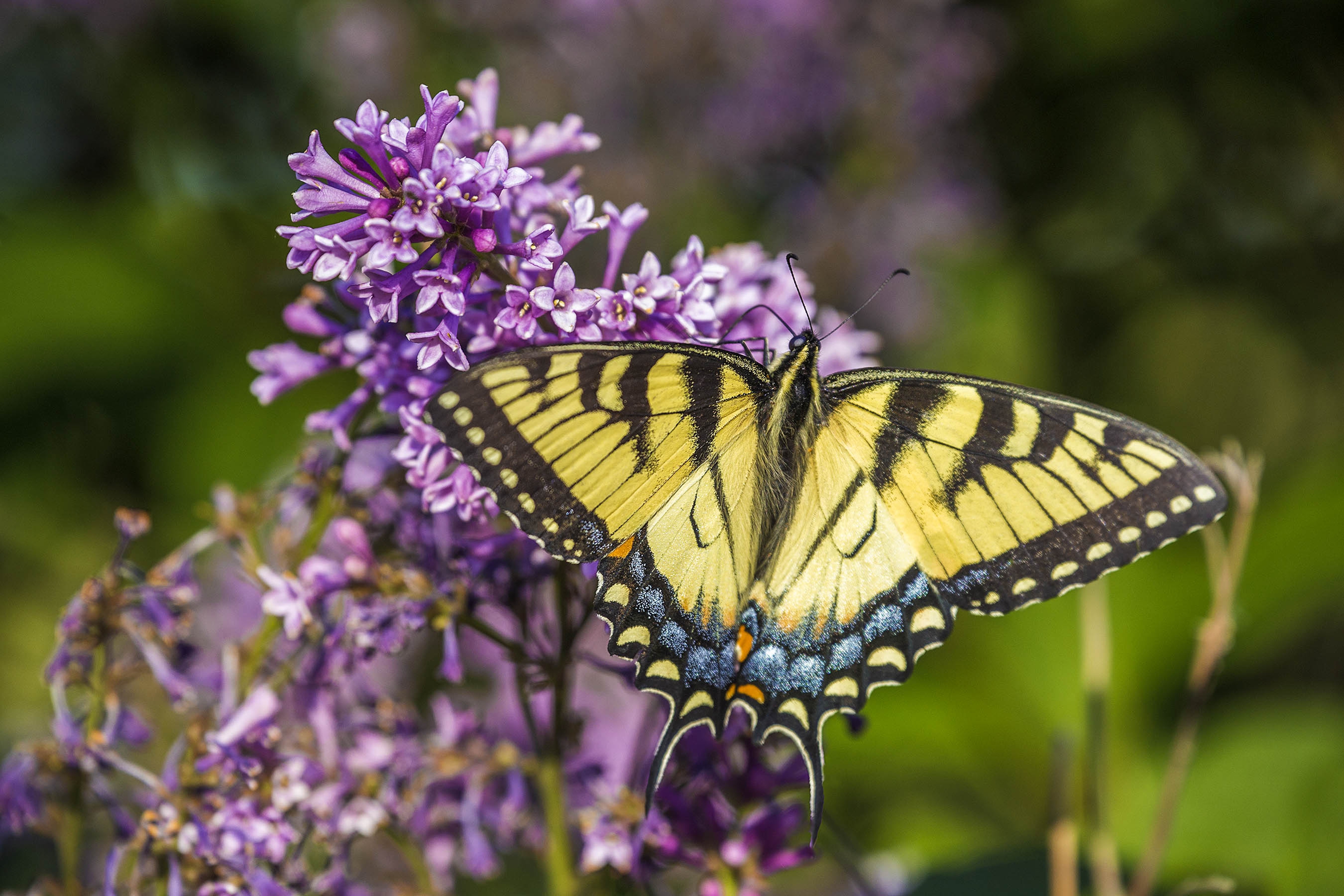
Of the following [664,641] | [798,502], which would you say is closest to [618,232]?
[798,502]

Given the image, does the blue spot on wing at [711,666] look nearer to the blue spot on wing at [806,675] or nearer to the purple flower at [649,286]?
the blue spot on wing at [806,675]

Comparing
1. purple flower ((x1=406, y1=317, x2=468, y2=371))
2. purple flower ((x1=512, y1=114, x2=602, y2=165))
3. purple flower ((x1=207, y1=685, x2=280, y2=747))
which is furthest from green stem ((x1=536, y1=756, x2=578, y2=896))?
purple flower ((x1=512, y1=114, x2=602, y2=165))

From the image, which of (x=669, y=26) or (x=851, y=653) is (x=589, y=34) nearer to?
(x=669, y=26)

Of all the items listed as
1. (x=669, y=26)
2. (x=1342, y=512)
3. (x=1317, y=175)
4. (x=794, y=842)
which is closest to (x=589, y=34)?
(x=669, y=26)

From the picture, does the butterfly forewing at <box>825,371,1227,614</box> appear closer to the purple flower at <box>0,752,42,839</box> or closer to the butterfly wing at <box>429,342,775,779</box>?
the butterfly wing at <box>429,342,775,779</box>

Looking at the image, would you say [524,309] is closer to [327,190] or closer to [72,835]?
[327,190]

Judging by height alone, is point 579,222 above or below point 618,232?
below

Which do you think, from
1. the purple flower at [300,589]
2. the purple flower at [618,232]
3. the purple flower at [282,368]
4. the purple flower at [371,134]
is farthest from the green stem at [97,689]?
the purple flower at [618,232]
